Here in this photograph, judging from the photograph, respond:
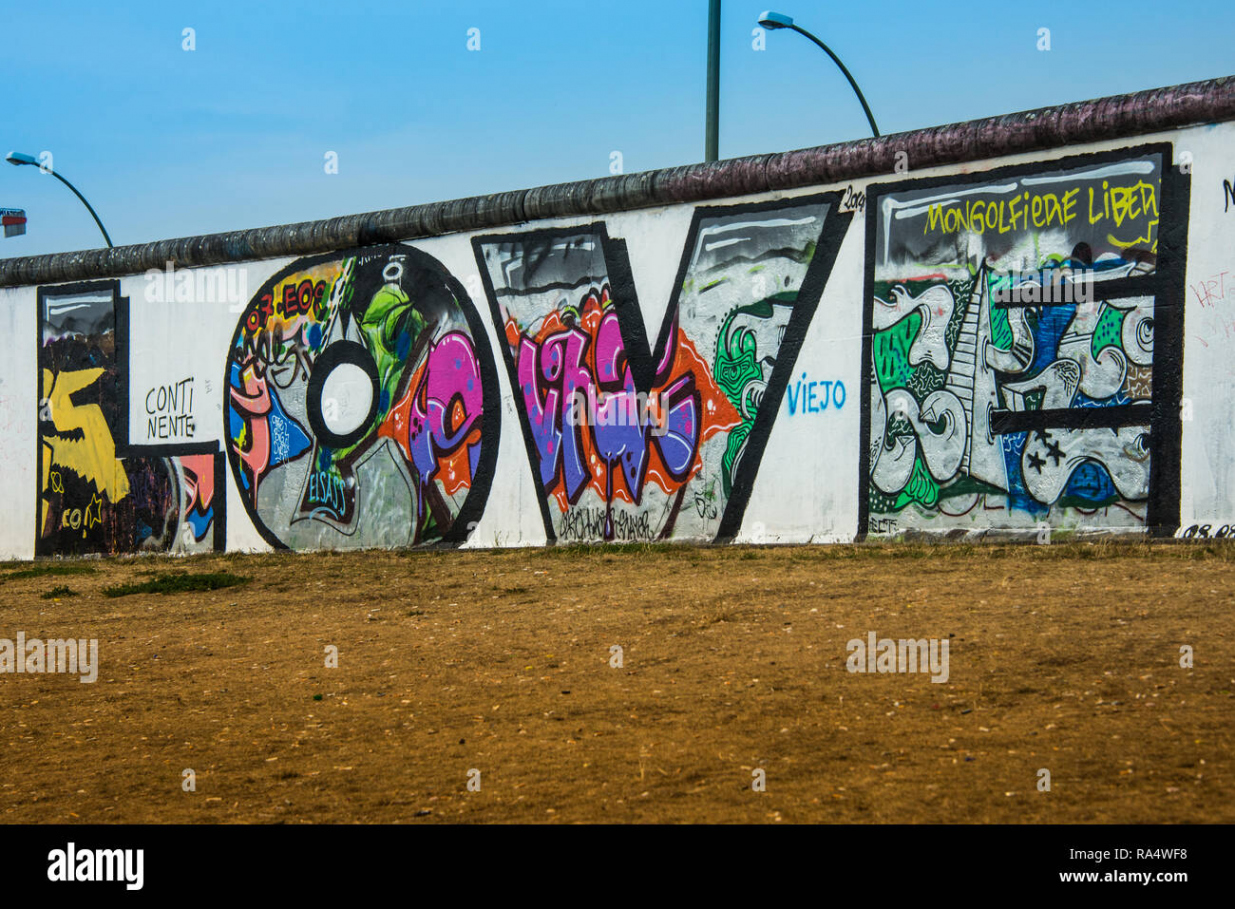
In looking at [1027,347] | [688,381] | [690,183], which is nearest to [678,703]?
[1027,347]

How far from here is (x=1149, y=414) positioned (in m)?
9.14

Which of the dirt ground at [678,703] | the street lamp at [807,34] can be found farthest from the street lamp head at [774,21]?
the dirt ground at [678,703]

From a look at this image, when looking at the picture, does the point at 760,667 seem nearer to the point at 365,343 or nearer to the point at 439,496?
the point at 439,496

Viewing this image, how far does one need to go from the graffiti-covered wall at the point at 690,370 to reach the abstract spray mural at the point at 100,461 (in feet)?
0.13

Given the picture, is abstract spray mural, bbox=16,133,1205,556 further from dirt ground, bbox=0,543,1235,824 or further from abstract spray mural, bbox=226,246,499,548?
dirt ground, bbox=0,543,1235,824

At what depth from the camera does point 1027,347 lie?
31.7ft

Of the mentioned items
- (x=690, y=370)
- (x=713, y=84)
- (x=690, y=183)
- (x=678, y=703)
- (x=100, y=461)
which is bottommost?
(x=678, y=703)

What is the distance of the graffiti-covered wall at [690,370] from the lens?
922cm

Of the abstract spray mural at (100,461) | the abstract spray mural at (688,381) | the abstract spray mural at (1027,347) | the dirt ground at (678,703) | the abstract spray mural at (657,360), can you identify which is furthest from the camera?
the abstract spray mural at (100,461)

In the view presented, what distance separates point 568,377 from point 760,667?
641cm

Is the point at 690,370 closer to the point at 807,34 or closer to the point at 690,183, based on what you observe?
the point at 690,183

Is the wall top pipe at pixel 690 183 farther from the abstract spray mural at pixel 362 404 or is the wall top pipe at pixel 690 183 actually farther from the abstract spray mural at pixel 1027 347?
the abstract spray mural at pixel 362 404

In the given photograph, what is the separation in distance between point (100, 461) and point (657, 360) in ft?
29.1

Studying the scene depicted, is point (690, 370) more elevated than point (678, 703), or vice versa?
point (690, 370)
